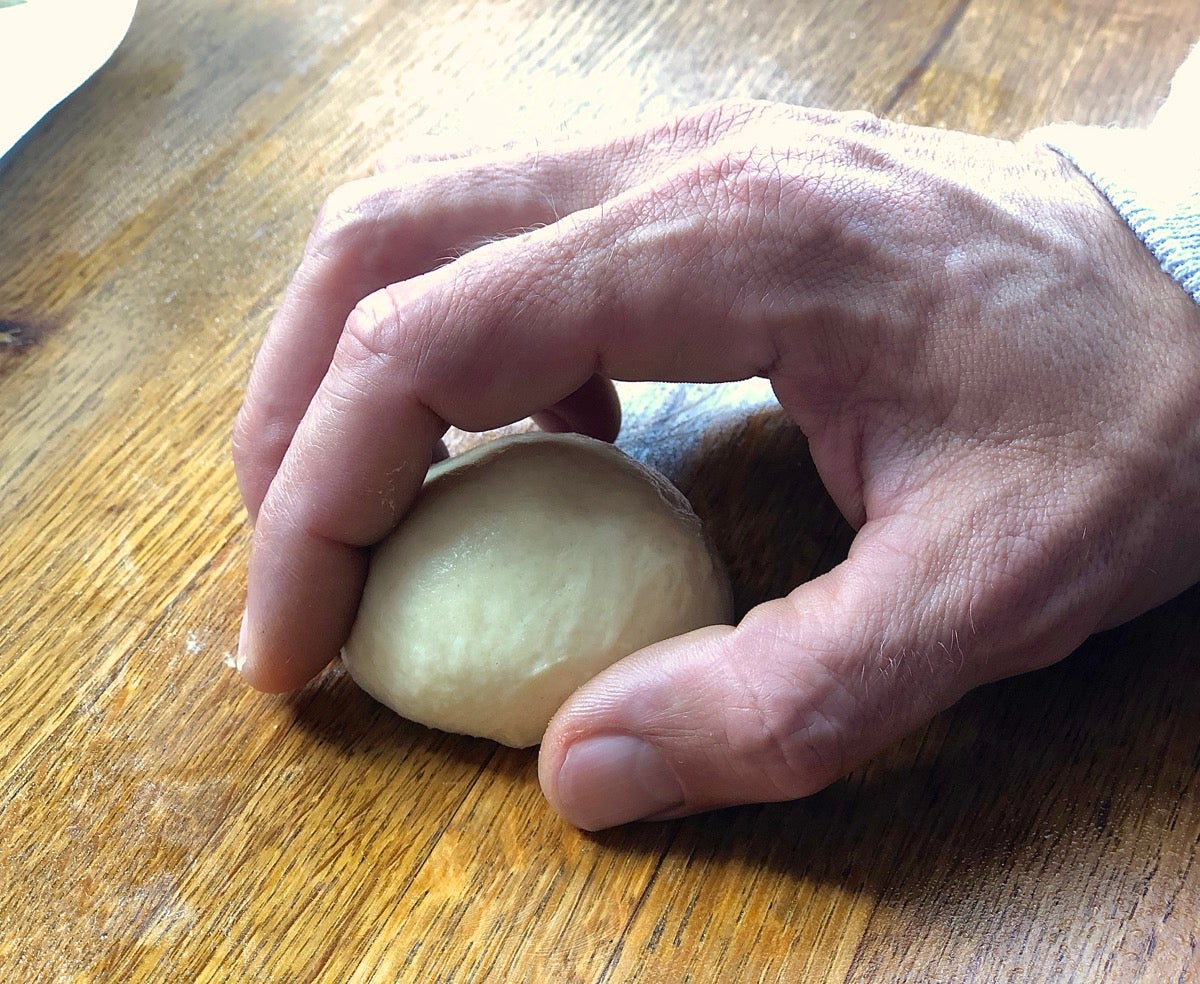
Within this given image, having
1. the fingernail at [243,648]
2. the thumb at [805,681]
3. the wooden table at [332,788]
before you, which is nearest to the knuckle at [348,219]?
the wooden table at [332,788]

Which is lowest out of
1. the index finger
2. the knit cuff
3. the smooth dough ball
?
the knit cuff

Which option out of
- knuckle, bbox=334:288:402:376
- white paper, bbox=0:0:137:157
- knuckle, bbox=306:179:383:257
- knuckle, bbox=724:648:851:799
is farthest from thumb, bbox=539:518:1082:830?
white paper, bbox=0:0:137:157

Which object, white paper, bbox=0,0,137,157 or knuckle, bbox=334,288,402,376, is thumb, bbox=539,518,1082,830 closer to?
knuckle, bbox=334,288,402,376

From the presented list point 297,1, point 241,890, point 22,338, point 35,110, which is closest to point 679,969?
point 241,890

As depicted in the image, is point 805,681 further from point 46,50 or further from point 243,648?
point 46,50

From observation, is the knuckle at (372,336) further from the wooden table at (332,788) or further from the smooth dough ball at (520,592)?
the wooden table at (332,788)

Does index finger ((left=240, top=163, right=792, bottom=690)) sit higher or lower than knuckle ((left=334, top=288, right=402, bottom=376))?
lower

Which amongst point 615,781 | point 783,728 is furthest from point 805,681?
point 615,781
